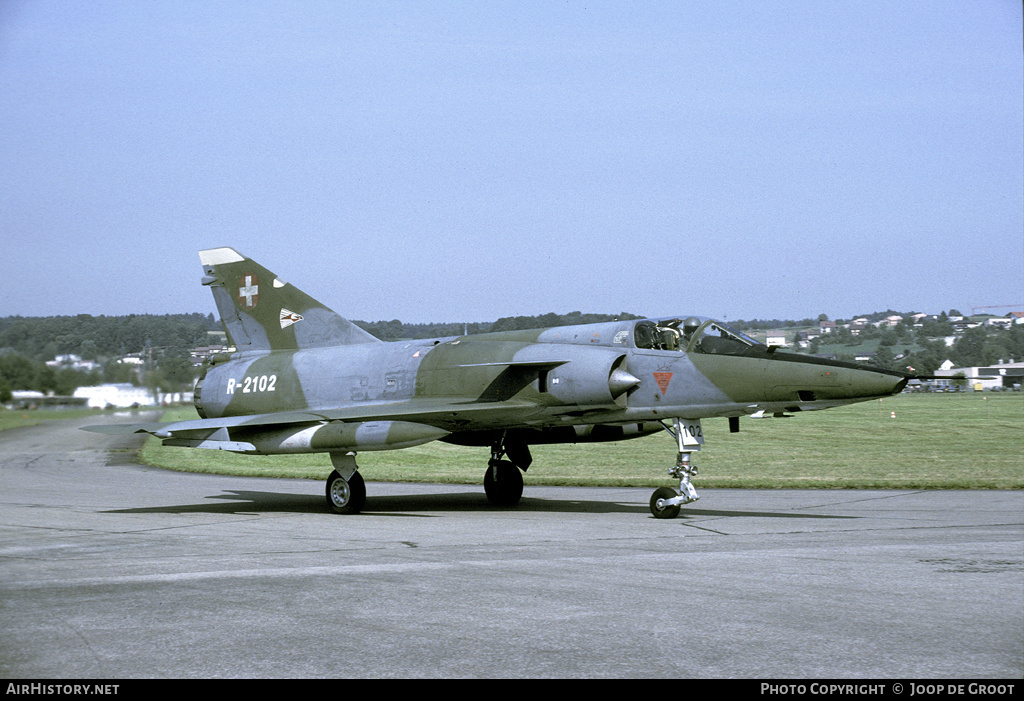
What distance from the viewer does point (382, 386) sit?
1744 centimetres

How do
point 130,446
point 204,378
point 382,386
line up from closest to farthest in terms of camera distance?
point 382,386
point 204,378
point 130,446

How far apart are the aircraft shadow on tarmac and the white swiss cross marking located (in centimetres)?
401

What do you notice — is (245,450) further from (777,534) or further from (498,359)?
(777,534)

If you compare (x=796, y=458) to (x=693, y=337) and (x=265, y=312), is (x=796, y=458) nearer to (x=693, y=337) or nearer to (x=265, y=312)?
(x=693, y=337)

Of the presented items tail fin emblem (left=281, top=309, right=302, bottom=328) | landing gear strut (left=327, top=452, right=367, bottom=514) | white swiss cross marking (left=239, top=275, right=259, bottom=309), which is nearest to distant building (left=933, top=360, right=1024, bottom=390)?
tail fin emblem (left=281, top=309, right=302, bottom=328)

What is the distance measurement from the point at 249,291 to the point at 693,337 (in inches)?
404

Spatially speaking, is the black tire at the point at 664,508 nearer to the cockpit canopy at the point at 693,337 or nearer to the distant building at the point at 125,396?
the cockpit canopy at the point at 693,337

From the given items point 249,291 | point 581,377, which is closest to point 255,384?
point 249,291

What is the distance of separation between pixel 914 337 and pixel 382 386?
77.6ft

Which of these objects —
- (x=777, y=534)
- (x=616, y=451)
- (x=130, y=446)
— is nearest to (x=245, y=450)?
(x=777, y=534)

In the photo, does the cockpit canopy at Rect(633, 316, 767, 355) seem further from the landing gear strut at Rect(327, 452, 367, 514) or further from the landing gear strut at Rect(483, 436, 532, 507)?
the landing gear strut at Rect(327, 452, 367, 514)

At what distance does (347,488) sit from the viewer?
52.5 ft

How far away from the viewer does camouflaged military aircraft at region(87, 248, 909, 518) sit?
44.8 ft

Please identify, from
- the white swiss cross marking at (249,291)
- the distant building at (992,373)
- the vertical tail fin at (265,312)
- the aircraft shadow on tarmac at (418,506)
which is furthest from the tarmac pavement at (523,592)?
the distant building at (992,373)
